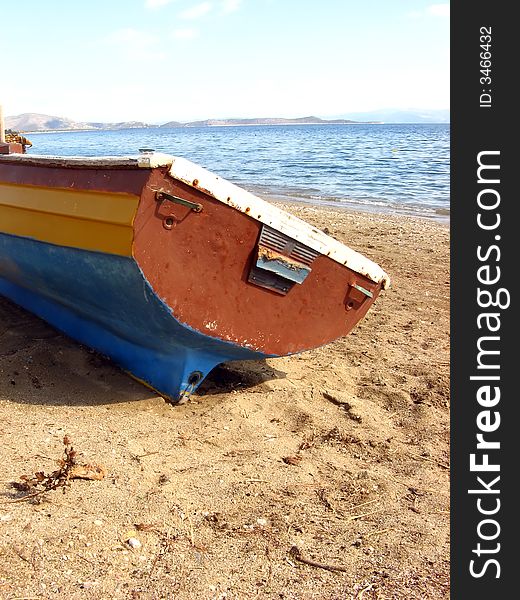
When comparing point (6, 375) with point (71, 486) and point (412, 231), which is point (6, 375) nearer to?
point (71, 486)

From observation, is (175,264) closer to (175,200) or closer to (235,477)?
(175,200)

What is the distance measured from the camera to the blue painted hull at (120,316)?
11.7 feet

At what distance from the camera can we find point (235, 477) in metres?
3.13

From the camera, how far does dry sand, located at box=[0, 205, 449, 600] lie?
2.42 meters

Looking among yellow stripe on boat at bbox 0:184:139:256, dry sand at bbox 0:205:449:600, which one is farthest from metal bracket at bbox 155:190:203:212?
dry sand at bbox 0:205:449:600

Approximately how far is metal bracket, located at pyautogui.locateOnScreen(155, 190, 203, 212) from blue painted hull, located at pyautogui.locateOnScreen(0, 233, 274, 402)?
35cm

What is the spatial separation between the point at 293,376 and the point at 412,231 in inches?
271

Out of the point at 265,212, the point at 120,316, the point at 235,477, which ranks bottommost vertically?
the point at 235,477

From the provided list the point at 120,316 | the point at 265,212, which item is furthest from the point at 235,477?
the point at 265,212

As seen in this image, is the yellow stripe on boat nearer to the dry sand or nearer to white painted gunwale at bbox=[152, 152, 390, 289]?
white painted gunwale at bbox=[152, 152, 390, 289]

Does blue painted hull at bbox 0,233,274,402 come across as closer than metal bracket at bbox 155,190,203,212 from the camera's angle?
No

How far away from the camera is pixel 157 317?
3596 mm

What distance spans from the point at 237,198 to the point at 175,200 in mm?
350

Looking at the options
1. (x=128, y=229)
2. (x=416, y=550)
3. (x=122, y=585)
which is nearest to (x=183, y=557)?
(x=122, y=585)
